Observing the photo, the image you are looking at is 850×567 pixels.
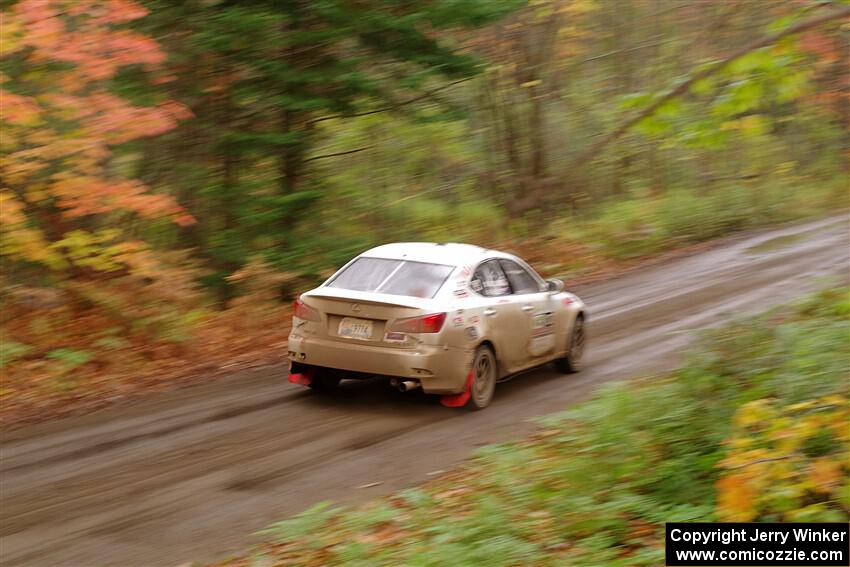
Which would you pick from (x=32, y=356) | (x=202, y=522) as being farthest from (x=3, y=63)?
(x=202, y=522)

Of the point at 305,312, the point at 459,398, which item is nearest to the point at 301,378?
the point at 305,312

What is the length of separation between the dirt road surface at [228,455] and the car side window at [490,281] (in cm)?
122

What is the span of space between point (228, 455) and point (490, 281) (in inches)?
144

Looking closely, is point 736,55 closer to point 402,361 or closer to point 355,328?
point 402,361

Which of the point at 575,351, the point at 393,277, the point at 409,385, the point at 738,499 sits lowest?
the point at 575,351

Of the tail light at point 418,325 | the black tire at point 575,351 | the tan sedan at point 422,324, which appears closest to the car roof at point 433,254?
the tan sedan at point 422,324

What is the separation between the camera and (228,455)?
8531 mm

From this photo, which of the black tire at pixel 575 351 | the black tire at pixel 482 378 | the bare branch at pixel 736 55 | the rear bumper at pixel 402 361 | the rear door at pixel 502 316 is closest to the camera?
the bare branch at pixel 736 55

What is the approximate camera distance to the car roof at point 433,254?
410 inches

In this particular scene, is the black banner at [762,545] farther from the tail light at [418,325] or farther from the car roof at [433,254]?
the car roof at [433,254]

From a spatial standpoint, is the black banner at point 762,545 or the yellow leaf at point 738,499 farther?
the yellow leaf at point 738,499

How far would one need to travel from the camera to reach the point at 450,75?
15.7 metres

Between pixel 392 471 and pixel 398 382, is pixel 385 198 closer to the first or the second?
pixel 398 382

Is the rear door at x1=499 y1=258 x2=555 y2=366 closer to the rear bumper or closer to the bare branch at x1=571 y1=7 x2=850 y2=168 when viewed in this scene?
the rear bumper
